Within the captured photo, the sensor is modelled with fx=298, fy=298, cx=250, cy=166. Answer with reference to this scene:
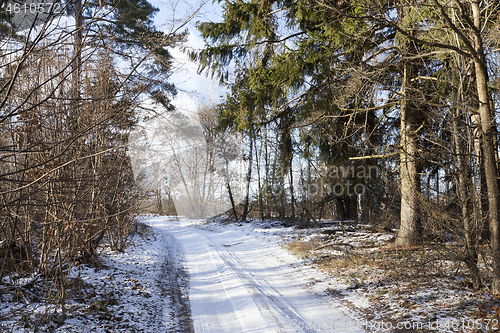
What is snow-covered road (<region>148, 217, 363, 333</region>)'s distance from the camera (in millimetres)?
4605

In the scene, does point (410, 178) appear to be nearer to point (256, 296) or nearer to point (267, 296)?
point (267, 296)

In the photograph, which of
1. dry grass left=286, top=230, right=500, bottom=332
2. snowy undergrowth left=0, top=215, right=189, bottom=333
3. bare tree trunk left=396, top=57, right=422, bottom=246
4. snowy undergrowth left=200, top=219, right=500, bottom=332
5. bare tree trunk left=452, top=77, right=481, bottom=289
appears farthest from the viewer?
bare tree trunk left=396, top=57, right=422, bottom=246

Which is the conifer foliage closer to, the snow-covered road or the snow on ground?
the snow on ground

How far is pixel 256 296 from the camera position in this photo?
5.69 m

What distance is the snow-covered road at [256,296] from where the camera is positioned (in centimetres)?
461

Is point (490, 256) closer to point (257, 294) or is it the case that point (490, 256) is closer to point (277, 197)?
point (257, 294)

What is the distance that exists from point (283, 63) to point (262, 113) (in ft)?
5.89

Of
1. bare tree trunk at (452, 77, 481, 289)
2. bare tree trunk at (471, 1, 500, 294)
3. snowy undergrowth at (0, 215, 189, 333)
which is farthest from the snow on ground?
bare tree trunk at (471, 1, 500, 294)

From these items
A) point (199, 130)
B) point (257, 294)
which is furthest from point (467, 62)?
point (199, 130)

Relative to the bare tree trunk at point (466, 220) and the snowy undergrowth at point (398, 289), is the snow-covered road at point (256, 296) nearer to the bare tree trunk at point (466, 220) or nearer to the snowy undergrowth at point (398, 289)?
the snowy undergrowth at point (398, 289)

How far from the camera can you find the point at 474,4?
15.9 ft

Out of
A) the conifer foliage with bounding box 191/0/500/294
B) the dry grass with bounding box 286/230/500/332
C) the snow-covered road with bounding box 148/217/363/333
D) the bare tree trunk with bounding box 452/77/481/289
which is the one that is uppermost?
the conifer foliage with bounding box 191/0/500/294

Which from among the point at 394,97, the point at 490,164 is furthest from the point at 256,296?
the point at 394,97

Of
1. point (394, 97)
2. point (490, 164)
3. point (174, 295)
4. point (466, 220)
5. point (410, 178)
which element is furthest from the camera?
point (394, 97)
